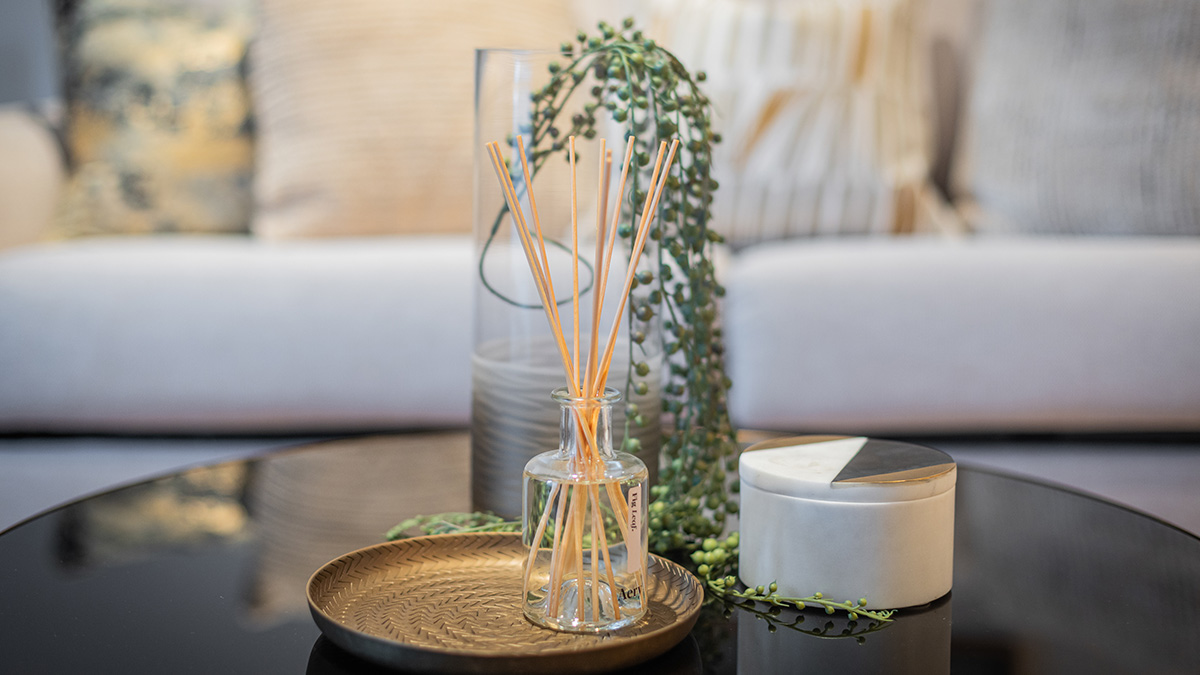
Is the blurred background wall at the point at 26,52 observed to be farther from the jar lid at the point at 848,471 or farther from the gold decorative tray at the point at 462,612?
the jar lid at the point at 848,471

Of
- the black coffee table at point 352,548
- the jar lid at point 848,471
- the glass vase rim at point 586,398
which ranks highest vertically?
the glass vase rim at point 586,398

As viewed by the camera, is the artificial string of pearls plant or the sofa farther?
the sofa

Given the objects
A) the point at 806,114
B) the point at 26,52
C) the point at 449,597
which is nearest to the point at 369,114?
the point at 806,114

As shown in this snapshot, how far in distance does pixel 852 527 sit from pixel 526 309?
29cm

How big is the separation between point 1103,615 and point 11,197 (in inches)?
64.6

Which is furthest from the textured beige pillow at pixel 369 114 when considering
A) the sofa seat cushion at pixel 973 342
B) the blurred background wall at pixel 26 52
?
the blurred background wall at pixel 26 52

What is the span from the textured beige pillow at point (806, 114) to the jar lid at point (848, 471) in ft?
3.31

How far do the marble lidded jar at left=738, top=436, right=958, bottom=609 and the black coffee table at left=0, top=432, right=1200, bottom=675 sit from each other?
0.06 ft

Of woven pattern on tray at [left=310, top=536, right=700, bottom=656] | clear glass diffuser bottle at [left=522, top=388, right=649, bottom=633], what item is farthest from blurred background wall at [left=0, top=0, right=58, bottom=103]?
clear glass diffuser bottle at [left=522, top=388, right=649, bottom=633]

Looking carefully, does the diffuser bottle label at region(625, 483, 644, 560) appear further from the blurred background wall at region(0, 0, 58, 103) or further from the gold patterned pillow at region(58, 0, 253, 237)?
the blurred background wall at region(0, 0, 58, 103)

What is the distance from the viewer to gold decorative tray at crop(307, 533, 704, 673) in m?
0.46

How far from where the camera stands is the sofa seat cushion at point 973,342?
1327mm

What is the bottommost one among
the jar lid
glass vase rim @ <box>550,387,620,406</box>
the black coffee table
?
the black coffee table

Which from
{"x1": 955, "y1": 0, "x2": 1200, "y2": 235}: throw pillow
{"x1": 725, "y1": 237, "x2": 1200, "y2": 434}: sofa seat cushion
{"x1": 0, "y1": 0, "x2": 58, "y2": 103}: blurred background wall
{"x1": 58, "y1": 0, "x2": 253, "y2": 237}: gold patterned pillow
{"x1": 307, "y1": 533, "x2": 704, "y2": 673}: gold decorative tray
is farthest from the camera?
{"x1": 0, "y1": 0, "x2": 58, "y2": 103}: blurred background wall
